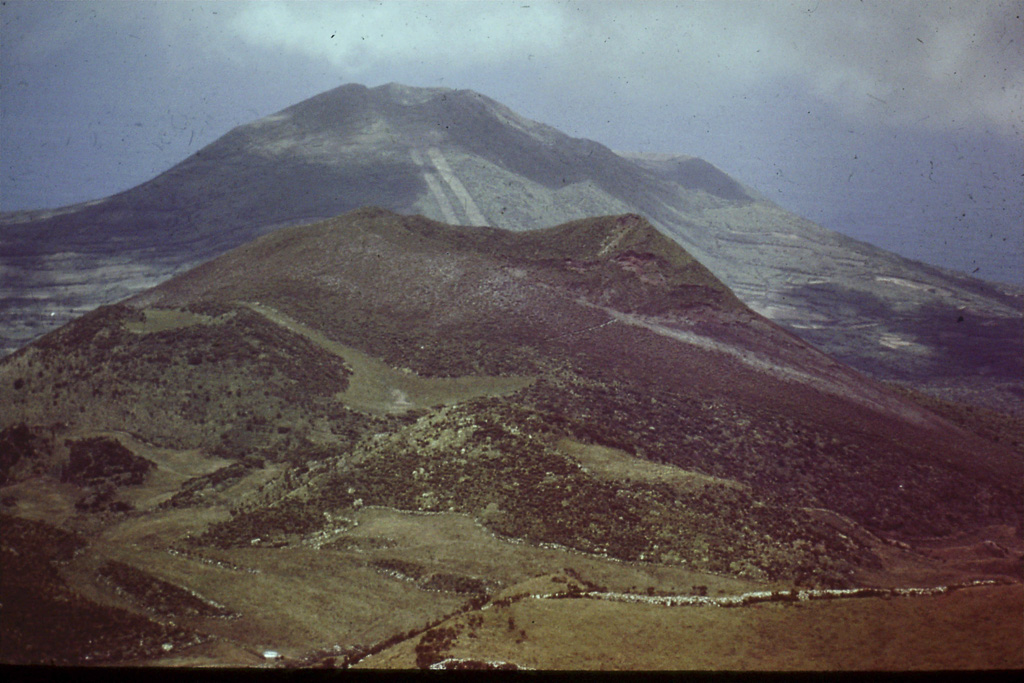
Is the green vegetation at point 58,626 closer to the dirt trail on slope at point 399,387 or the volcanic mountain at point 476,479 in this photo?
the volcanic mountain at point 476,479

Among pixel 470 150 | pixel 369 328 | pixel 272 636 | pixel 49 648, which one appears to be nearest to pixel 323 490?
pixel 272 636

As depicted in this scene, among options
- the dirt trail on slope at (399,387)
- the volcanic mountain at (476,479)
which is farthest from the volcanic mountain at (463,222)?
the dirt trail on slope at (399,387)

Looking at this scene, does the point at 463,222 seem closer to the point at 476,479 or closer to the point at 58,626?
the point at 476,479

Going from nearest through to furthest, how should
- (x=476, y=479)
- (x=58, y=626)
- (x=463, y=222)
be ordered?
(x=58, y=626) < (x=476, y=479) < (x=463, y=222)

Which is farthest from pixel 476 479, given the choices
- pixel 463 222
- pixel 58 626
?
pixel 463 222

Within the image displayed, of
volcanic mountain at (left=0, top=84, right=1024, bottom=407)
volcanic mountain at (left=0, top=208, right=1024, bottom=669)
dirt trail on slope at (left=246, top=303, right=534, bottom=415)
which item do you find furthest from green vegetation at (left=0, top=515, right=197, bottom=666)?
volcanic mountain at (left=0, top=84, right=1024, bottom=407)

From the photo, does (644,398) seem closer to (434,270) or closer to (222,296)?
(434,270)
